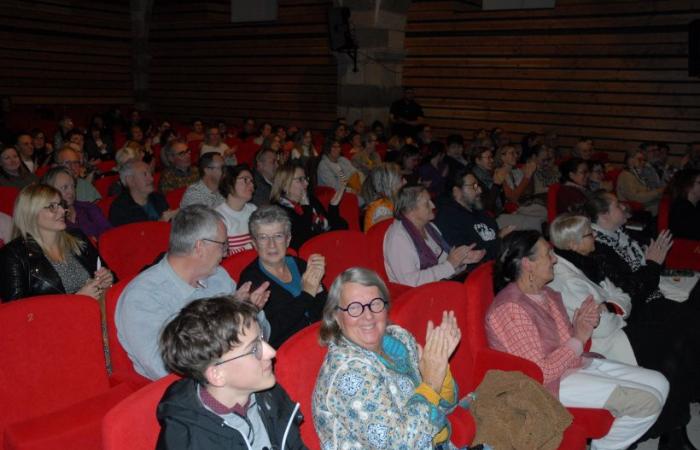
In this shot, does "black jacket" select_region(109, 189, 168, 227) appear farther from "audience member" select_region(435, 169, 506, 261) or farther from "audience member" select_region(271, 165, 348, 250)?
"audience member" select_region(435, 169, 506, 261)

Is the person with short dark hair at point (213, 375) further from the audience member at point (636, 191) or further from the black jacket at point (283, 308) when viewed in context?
the audience member at point (636, 191)

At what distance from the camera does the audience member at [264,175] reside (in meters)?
5.73

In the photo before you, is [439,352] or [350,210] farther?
[350,210]

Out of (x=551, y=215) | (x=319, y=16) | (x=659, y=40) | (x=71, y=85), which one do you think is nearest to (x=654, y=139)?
(x=659, y=40)

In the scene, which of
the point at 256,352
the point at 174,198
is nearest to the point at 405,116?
the point at 174,198

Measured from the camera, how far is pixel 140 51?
16.5 meters

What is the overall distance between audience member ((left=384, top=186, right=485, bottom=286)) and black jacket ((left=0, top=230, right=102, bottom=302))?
6.31 feet

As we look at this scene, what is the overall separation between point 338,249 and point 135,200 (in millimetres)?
1831

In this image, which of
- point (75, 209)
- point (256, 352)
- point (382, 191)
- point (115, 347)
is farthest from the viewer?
point (382, 191)

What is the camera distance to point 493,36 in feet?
39.7

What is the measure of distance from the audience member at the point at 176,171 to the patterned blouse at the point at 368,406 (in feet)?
13.9

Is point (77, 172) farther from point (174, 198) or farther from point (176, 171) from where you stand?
point (174, 198)

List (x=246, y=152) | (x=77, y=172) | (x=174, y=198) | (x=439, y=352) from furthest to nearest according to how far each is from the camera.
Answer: (x=246, y=152)
(x=77, y=172)
(x=174, y=198)
(x=439, y=352)

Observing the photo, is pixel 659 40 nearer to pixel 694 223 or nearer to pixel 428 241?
pixel 694 223
